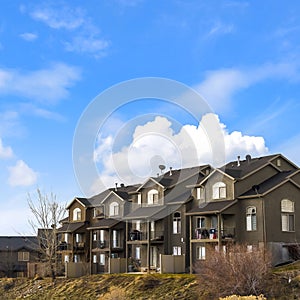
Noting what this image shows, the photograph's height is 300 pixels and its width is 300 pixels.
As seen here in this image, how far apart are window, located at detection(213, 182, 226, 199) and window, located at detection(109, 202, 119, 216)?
14.7 meters

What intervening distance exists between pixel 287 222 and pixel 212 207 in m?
5.85

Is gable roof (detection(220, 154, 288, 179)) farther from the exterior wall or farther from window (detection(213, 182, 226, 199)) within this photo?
the exterior wall

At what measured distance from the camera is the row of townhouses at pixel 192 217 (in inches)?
1829

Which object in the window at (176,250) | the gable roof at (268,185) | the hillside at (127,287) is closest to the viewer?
the hillside at (127,287)

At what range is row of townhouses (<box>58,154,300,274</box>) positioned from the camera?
46.5 m

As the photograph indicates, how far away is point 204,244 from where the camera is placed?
160 ft

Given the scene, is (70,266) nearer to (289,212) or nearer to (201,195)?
(201,195)

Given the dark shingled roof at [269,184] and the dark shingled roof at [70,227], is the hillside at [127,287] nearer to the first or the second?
the dark shingled roof at [269,184]

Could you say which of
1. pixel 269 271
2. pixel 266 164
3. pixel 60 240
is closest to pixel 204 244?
pixel 266 164

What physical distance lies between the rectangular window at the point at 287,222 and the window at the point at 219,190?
4.98m

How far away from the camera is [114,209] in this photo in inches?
2436

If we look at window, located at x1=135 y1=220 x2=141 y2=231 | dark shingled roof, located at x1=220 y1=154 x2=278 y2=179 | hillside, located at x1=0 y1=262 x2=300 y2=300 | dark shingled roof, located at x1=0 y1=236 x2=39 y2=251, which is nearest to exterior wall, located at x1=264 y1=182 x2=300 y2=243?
dark shingled roof, located at x1=220 y1=154 x2=278 y2=179

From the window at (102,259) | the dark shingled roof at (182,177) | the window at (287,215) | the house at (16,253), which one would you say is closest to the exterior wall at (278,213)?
the window at (287,215)

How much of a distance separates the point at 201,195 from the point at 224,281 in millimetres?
15089
